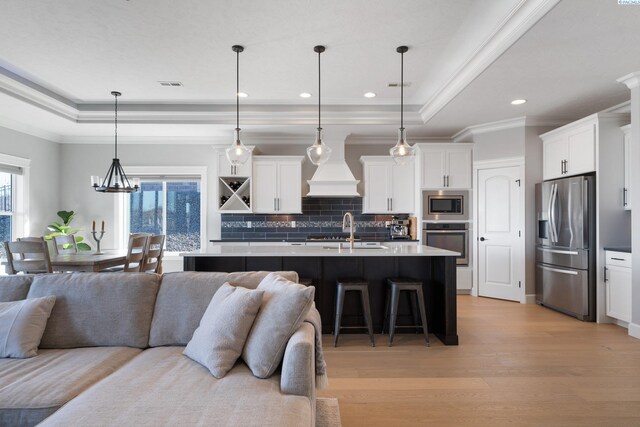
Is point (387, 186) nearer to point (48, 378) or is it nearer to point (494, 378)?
point (494, 378)

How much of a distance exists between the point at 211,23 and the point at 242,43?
0.38 metres

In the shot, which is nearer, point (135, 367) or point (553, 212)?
point (135, 367)

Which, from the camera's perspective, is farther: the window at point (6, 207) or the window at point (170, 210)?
the window at point (170, 210)

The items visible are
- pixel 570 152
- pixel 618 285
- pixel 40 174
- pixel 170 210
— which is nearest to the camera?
pixel 618 285

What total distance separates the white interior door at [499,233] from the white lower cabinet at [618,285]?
3.71 feet

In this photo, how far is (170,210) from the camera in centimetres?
630

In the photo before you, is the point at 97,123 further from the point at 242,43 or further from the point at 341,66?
the point at 341,66

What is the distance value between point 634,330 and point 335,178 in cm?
403

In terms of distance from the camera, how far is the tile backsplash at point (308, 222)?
627 cm

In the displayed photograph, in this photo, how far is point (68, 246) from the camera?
5020mm

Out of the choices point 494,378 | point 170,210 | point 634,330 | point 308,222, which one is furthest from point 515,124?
point 170,210

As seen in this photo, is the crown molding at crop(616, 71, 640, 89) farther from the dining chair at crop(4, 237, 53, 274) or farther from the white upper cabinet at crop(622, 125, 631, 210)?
the dining chair at crop(4, 237, 53, 274)

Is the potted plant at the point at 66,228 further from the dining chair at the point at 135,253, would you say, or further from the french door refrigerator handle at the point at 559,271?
the french door refrigerator handle at the point at 559,271

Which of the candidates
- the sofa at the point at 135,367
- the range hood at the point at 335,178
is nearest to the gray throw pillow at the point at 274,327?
the sofa at the point at 135,367
